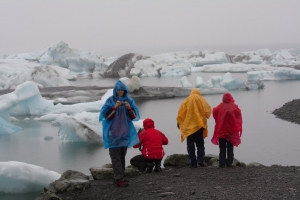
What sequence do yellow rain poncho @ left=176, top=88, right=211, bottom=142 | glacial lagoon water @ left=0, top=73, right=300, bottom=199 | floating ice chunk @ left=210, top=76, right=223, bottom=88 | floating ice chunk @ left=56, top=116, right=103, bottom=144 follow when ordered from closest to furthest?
yellow rain poncho @ left=176, top=88, right=211, bottom=142 < glacial lagoon water @ left=0, top=73, right=300, bottom=199 < floating ice chunk @ left=56, top=116, right=103, bottom=144 < floating ice chunk @ left=210, top=76, right=223, bottom=88

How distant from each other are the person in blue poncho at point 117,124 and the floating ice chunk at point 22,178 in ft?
5.17

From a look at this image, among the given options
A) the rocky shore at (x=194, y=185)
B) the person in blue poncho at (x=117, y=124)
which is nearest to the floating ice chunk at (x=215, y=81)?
the rocky shore at (x=194, y=185)

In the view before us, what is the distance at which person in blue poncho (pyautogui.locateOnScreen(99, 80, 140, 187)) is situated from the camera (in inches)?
165

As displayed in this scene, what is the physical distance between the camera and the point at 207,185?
3.96 meters

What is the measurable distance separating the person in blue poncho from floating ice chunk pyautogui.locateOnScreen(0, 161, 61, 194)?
1.58 meters

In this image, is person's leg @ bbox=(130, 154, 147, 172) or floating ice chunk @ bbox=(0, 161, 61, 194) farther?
floating ice chunk @ bbox=(0, 161, 61, 194)

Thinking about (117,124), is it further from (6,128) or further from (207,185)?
(6,128)

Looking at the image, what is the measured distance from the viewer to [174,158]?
5363 millimetres

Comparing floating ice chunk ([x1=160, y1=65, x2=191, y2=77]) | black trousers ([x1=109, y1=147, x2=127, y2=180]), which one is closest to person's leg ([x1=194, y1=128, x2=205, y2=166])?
black trousers ([x1=109, y1=147, x2=127, y2=180])

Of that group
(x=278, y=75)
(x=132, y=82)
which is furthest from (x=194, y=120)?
(x=278, y=75)

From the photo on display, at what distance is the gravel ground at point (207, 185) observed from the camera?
3.60 m

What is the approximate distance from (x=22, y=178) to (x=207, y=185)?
246cm

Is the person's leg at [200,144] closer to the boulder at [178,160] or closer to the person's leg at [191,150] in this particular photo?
the person's leg at [191,150]

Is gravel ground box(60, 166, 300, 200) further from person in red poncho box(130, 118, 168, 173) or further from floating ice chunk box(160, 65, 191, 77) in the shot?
floating ice chunk box(160, 65, 191, 77)
